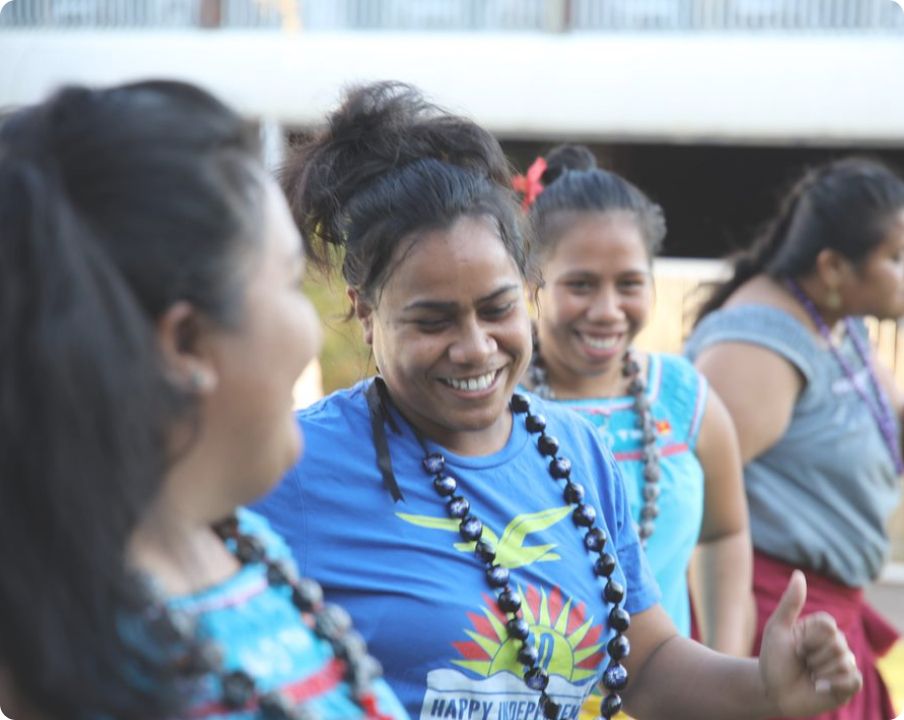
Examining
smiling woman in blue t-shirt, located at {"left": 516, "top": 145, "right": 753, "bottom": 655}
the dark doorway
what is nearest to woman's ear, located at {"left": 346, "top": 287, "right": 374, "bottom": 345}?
smiling woman in blue t-shirt, located at {"left": 516, "top": 145, "right": 753, "bottom": 655}

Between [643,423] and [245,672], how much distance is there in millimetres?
2017

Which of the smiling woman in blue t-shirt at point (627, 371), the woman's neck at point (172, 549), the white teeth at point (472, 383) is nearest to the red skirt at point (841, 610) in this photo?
the smiling woman in blue t-shirt at point (627, 371)

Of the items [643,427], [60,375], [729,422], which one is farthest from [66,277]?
[729,422]

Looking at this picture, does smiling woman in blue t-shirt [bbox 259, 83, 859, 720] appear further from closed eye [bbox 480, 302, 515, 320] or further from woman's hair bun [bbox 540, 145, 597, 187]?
woman's hair bun [bbox 540, 145, 597, 187]

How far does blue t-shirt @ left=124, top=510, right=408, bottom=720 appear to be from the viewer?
144cm

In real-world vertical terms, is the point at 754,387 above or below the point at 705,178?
above

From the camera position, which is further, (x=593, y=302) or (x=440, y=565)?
(x=593, y=302)

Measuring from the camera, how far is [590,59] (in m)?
11.9

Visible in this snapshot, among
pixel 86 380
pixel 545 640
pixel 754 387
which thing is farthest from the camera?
pixel 754 387

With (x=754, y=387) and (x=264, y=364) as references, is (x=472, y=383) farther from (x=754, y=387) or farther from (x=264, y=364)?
(x=754, y=387)

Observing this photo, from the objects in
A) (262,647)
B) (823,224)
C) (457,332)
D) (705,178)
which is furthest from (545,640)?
(705,178)

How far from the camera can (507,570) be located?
220cm

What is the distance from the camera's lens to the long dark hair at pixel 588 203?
351 centimetres

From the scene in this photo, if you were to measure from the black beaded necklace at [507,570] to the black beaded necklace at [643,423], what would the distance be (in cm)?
73
